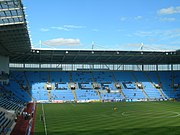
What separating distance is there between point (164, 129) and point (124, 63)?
59.6 m

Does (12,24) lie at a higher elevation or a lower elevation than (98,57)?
higher

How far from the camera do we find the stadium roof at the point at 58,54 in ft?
138

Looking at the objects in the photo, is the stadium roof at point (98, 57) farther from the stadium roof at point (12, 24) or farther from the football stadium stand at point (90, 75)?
the stadium roof at point (12, 24)

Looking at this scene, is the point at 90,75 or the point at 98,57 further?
the point at 90,75

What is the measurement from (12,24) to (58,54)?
35.1 m

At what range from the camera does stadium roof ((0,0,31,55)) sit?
32344 mm

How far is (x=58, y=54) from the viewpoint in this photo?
2859 inches

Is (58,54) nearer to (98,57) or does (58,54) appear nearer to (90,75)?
(98,57)

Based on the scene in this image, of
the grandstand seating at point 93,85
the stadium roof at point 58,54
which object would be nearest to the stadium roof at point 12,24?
the stadium roof at point 58,54

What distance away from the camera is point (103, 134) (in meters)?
27.8

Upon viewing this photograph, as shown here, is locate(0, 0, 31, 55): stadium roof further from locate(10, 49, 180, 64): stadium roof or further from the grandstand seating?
the grandstand seating

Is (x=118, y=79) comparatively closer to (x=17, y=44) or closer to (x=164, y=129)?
(x=17, y=44)

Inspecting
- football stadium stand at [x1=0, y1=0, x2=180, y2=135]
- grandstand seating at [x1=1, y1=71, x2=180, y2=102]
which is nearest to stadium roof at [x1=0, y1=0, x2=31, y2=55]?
football stadium stand at [x1=0, y1=0, x2=180, y2=135]

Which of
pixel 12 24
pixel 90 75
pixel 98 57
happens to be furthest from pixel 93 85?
pixel 12 24
